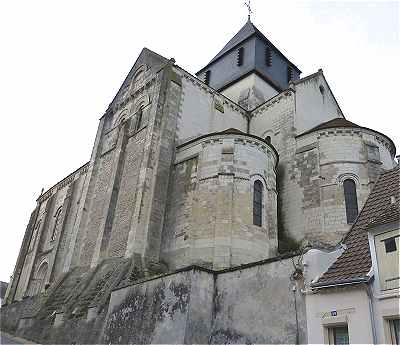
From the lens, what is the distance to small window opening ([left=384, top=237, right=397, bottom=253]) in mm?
8381

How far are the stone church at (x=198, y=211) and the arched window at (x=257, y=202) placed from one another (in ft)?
0.17

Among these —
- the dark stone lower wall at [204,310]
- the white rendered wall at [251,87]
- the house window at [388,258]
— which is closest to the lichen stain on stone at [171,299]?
the dark stone lower wall at [204,310]

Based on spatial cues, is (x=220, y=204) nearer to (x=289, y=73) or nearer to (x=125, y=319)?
(x=125, y=319)

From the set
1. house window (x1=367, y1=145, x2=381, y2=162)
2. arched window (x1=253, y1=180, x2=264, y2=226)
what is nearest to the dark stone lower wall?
arched window (x1=253, y1=180, x2=264, y2=226)

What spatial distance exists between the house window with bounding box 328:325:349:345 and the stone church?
2.05 feet

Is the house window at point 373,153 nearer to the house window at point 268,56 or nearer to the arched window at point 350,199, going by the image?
the arched window at point 350,199

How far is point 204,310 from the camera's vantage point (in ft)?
37.4

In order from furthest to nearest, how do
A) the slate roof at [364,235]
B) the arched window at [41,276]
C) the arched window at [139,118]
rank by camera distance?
1. the arched window at [41,276]
2. the arched window at [139,118]
3. the slate roof at [364,235]

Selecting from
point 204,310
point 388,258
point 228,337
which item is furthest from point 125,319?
point 388,258

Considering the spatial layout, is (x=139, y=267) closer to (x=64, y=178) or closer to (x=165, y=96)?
(x=165, y=96)

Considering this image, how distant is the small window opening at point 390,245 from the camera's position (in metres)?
8.38

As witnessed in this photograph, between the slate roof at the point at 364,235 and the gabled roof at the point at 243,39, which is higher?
the gabled roof at the point at 243,39

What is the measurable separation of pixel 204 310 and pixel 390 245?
5271 mm

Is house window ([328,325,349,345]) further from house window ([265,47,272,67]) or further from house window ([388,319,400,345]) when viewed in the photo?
house window ([265,47,272,67])
